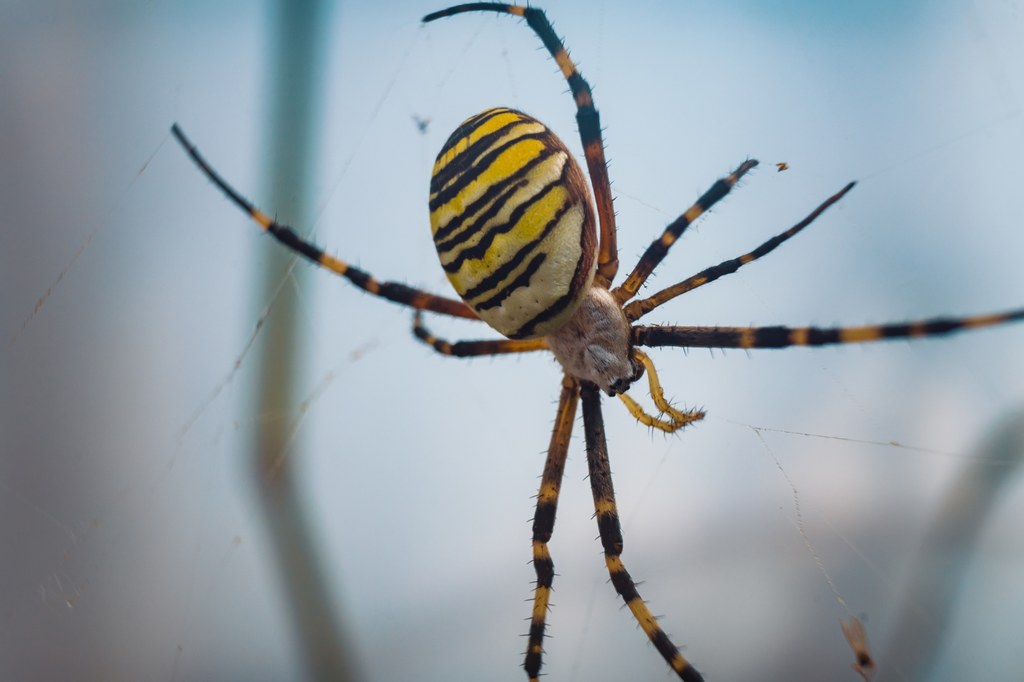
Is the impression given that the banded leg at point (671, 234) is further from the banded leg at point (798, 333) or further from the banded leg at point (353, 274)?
the banded leg at point (353, 274)

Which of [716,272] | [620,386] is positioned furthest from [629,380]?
[716,272]

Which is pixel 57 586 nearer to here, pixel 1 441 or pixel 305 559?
pixel 1 441

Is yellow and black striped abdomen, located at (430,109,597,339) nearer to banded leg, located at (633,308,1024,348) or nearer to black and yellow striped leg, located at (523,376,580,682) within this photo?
banded leg, located at (633,308,1024,348)

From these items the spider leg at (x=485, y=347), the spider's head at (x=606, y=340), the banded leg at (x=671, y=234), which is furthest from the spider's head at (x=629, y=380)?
the spider leg at (x=485, y=347)

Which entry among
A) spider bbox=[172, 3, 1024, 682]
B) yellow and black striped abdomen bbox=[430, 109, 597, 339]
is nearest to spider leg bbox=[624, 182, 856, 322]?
spider bbox=[172, 3, 1024, 682]

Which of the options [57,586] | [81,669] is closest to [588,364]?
[57,586]
